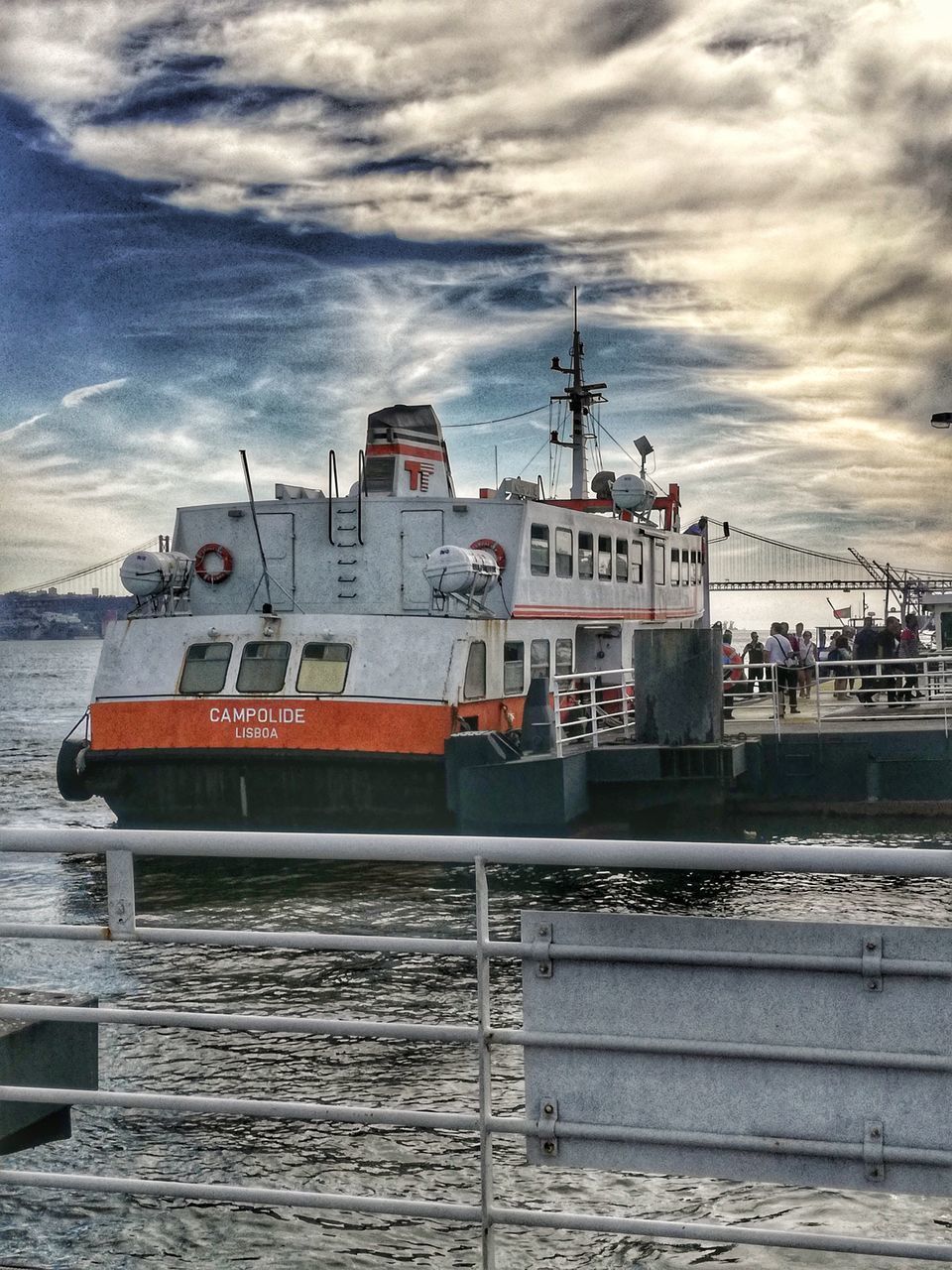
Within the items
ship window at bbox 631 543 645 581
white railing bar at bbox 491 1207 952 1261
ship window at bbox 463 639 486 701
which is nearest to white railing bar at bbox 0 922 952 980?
white railing bar at bbox 491 1207 952 1261

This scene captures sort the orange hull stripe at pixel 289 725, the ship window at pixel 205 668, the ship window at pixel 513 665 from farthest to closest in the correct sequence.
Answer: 1. the ship window at pixel 513 665
2. the ship window at pixel 205 668
3. the orange hull stripe at pixel 289 725

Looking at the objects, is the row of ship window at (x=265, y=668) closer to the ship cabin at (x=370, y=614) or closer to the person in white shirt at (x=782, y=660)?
the ship cabin at (x=370, y=614)

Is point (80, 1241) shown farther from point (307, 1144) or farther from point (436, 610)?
point (436, 610)

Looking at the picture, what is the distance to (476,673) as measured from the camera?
765 inches

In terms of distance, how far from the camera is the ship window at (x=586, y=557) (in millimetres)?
23750

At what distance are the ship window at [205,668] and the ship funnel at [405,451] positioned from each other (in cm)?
511

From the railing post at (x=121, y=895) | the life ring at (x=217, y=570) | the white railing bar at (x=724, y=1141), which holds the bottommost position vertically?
the white railing bar at (x=724, y=1141)

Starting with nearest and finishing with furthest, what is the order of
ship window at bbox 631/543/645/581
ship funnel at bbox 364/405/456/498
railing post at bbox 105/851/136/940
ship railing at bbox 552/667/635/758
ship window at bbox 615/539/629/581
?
railing post at bbox 105/851/136/940, ship railing at bbox 552/667/635/758, ship funnel at bbox 364/405/456/498, ship window at bbox 615/539/629/581, ship window at bbox 631/543/645/581

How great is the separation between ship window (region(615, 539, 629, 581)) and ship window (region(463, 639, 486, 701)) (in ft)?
22.4

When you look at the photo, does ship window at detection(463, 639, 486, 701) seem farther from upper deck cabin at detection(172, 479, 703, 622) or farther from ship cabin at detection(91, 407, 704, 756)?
upper deck cabin at detection(172, 479, 703, 622)

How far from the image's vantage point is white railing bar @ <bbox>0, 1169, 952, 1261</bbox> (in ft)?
Answer: 11.6

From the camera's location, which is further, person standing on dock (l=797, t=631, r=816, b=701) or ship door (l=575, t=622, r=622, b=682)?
person standing on dock (l=797, t=631, r=816, b=701)

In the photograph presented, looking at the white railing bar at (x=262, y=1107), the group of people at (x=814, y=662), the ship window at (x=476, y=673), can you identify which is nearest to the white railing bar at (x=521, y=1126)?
the white railing bar at (x=262, y=1107)

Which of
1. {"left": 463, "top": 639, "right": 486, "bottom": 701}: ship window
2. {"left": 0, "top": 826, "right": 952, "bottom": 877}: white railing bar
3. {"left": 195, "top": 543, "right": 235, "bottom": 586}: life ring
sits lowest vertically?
{"left": 0, "top": 826, "right": 952, "bottom": 877}: white railing bar
